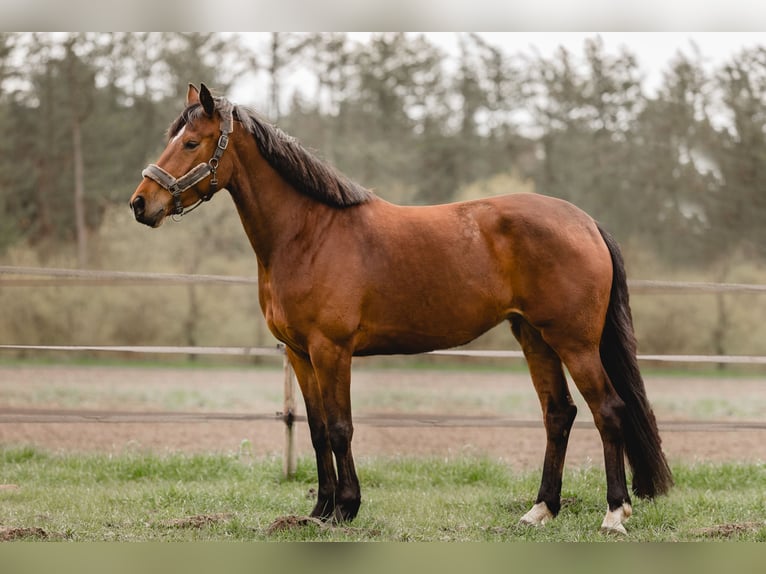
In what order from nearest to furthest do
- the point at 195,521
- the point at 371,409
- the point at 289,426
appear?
the point at 195,521, the point at 289,426, the point at 371,409

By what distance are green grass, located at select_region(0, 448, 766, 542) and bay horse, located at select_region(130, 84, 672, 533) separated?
0.27 metres

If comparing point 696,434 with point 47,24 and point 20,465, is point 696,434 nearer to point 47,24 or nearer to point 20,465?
point 20,465

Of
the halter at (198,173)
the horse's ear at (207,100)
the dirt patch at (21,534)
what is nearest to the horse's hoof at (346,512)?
the dirt patch at (21,534)

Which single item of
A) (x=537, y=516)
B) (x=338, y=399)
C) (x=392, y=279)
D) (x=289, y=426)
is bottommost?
(x=537, y=516)

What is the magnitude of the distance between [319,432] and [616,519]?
5.99 feet

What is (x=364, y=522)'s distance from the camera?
4398 millimetres

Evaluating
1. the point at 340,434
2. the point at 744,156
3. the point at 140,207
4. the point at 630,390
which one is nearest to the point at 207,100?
the point at 140,207

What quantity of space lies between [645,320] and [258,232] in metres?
14.4

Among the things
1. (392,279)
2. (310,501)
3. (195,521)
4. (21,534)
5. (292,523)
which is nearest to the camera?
(21,534)

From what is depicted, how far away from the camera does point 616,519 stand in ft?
14.1

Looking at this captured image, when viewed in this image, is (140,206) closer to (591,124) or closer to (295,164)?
(295,164)

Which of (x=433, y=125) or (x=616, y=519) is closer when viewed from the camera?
(x=616, y=519)

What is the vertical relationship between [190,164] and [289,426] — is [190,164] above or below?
above

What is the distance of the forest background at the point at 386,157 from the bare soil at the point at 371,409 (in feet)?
4.99
